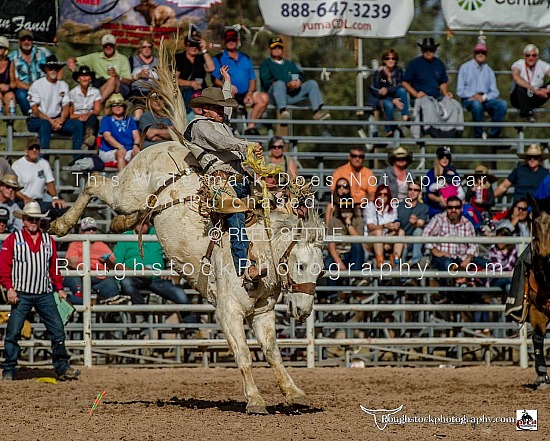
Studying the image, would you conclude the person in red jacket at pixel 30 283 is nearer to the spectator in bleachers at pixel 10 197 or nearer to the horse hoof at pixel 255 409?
the spectator in bleachers at pixel 10 197

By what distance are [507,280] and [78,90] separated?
5942 millimetres

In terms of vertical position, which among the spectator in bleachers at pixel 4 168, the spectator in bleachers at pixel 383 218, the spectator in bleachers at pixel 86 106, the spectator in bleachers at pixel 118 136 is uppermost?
the spectator in bleachers at pixel 86 106

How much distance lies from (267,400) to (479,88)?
313 inches

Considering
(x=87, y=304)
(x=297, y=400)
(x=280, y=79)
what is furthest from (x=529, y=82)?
(x=297, y=400)

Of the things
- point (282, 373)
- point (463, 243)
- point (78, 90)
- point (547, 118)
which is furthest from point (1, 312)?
point (547, 118)

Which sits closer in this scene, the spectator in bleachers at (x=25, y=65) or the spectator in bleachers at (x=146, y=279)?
the spectator in bleachers at (x=146, y=279)

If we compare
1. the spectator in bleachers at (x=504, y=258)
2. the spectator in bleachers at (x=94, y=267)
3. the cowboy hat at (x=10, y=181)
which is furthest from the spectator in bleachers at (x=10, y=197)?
the spectator in bleachers at (x=504, y=258)

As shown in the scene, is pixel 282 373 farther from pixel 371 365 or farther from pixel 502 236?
pixel 502 236

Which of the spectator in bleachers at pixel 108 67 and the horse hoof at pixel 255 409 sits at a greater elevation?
the spectator in bleachers at pixel 108 67

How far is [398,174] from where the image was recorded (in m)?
13.6

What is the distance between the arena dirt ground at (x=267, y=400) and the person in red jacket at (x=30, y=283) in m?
0.33

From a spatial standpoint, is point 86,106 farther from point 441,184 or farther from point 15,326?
point 441,184

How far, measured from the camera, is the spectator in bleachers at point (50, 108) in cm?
1377

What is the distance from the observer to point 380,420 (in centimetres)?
826
